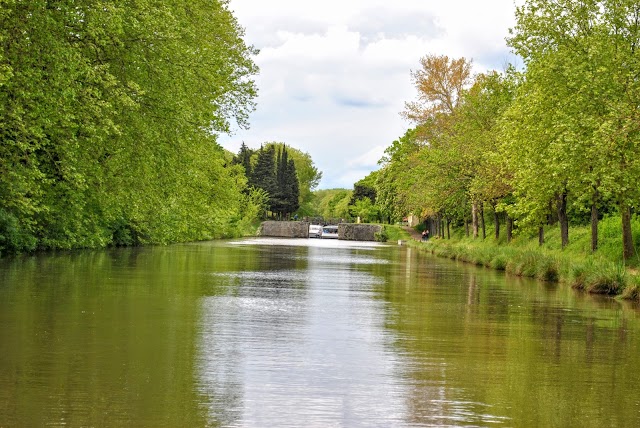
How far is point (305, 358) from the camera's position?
12242 mm

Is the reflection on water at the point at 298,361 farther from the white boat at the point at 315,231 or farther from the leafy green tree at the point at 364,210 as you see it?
the leafy green tree at the point at 364,210

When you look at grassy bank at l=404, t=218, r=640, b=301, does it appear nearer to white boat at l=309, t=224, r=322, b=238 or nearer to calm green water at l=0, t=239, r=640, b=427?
calm green water at l=0, t=239, r=640, b=427

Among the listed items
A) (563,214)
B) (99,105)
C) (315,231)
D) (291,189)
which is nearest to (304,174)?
(291,189)

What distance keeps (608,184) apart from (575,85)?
18.1ft

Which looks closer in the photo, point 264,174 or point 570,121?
point 570,121

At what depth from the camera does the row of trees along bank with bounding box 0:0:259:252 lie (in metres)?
20.8

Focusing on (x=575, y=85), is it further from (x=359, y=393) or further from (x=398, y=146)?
(x=398, y=146)

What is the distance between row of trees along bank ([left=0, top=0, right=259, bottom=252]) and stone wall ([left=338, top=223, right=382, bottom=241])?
→ 87.2 meters

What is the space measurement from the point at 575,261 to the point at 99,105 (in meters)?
18.5

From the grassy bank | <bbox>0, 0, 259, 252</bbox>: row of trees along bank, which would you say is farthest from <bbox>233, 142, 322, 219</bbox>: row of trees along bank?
<bbox>0, 0, 259, 252</bbox>: row of trees along bank

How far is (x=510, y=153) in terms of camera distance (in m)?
37.6

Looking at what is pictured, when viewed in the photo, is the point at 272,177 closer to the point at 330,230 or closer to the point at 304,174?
the point at 330,230

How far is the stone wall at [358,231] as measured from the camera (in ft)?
398

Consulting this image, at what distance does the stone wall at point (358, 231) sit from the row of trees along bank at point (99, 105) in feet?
286
